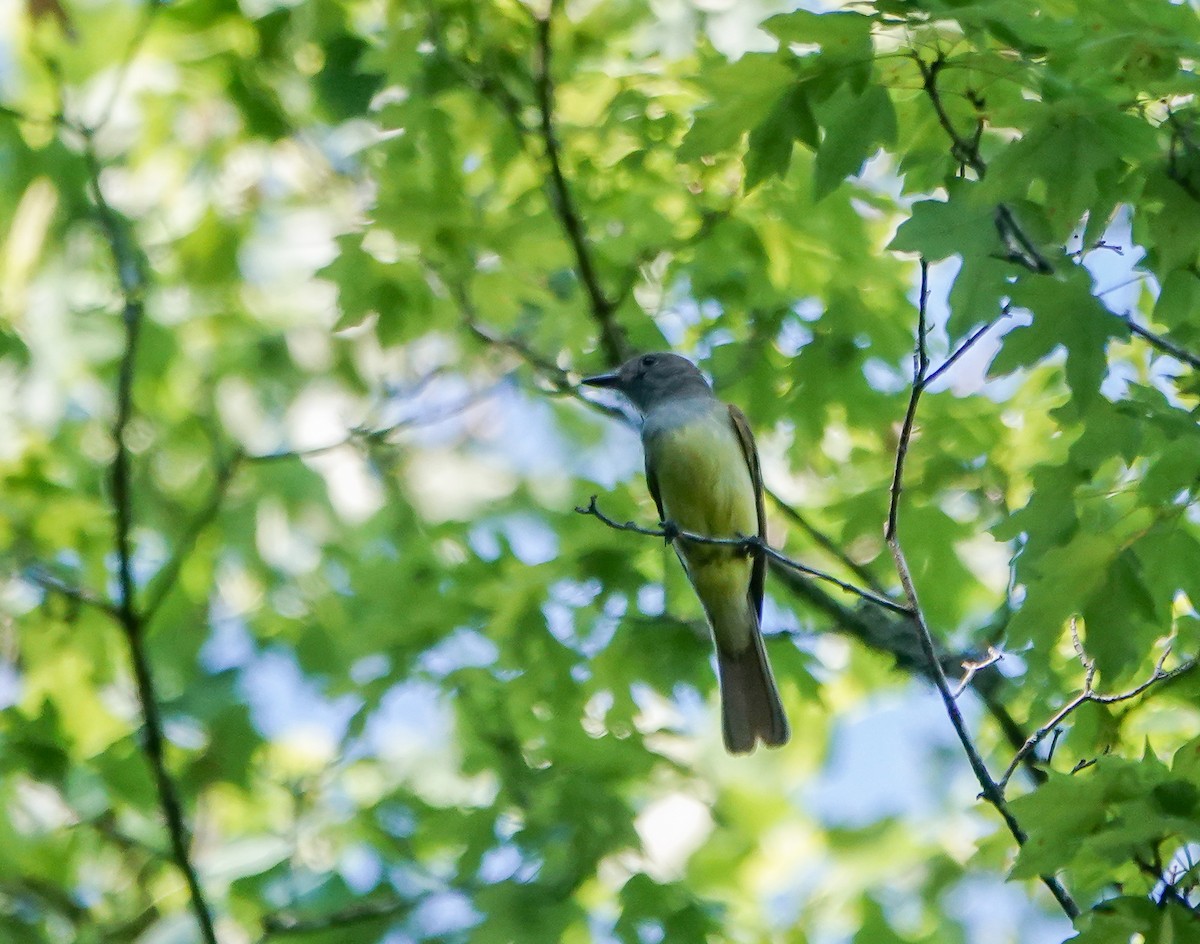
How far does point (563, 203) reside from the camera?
18.3 feet

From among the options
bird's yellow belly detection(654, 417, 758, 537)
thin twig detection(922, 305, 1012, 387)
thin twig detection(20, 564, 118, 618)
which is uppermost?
thin twig detection(922, 305, 1012, 387)

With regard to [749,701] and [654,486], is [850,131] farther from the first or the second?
[749,701]

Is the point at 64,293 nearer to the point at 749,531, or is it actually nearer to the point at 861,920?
the point at 749,531

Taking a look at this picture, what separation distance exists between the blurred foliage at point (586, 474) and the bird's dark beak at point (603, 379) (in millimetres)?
133

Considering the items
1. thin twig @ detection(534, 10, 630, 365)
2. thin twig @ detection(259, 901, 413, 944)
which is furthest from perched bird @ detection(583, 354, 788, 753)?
thin twig @ detection(259, 901, 413, 944)

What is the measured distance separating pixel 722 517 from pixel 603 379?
76 cm

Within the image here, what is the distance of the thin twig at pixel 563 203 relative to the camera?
5.52m

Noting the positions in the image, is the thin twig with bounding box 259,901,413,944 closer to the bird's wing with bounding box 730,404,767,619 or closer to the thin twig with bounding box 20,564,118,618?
the thin twig with bounding box 20,564,118,618

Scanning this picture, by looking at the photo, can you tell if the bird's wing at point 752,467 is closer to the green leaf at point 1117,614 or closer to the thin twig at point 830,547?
the thin twig at point 830,547

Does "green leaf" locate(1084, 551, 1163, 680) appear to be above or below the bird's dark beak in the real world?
above

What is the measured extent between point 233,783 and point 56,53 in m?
3.41

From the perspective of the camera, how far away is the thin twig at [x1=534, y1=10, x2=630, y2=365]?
18.1 ft

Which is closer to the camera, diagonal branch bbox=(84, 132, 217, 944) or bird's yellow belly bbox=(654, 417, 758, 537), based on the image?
diagonal branch bbox=(84, 132, 217, 944)

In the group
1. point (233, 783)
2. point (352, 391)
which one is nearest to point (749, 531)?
point (233, 783)
